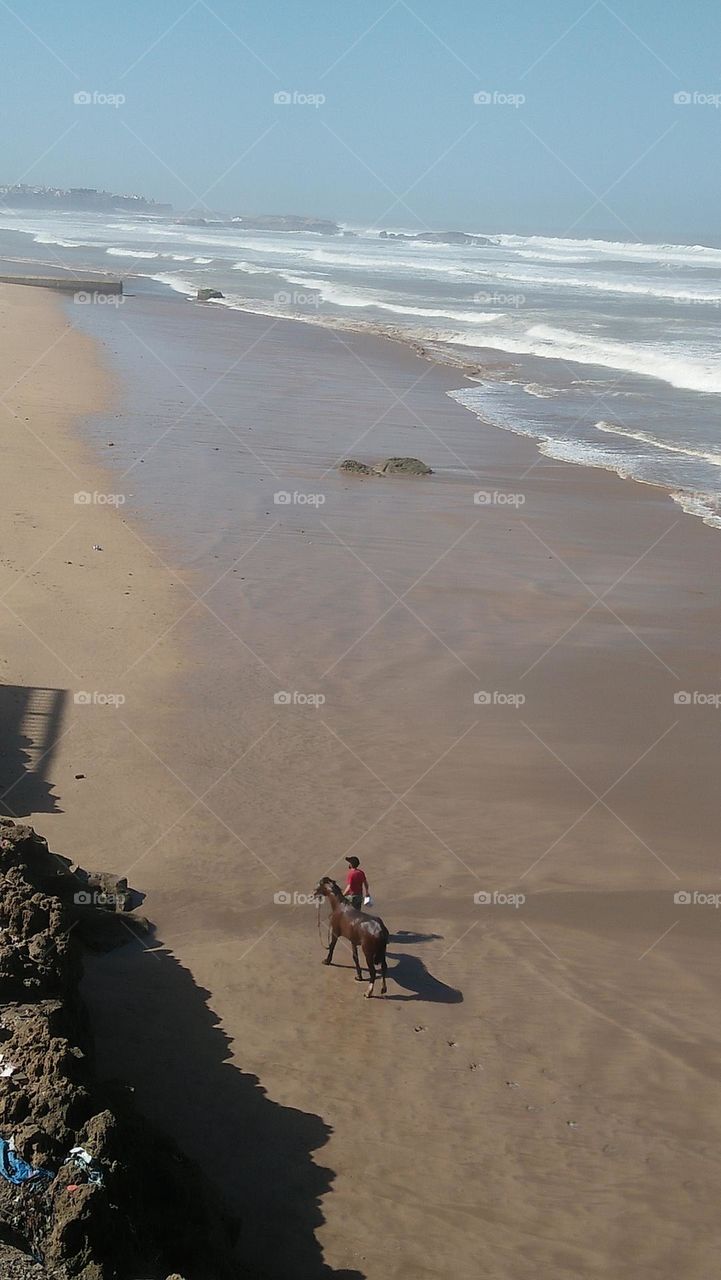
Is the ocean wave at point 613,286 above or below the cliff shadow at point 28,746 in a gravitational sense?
above

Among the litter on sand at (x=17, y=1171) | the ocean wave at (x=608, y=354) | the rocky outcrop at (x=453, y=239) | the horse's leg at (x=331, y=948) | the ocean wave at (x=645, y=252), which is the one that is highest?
the rocky outcrop at (x=453, y=239)

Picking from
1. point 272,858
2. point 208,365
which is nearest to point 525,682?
point 272,858

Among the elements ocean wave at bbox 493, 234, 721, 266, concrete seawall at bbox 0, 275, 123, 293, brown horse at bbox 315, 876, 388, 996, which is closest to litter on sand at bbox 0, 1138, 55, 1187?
brown horse at bbox 315, 876, 388, 996

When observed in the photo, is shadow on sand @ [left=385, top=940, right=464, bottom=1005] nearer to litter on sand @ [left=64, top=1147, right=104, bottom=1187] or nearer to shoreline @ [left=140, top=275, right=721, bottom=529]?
litter on sand @ [left=64, top=1147, right=104, bottom=1187]

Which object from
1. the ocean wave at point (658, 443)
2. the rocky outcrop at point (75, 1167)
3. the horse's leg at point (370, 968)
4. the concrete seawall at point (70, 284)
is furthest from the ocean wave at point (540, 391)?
the rocky outcrop at point (75, 1167)

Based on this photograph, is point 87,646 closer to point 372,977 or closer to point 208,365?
point 372,977

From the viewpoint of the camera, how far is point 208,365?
2959cm

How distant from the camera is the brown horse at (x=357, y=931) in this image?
7.08m

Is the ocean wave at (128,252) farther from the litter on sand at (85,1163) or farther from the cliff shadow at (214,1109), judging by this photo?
the litter on sand at (85,1163)

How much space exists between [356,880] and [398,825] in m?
1.48

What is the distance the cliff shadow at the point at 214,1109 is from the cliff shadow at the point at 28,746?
1955mm

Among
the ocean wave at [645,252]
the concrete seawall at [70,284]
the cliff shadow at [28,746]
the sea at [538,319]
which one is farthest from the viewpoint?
the ocean wave at [645,252]

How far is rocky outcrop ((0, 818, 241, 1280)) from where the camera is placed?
4.24 meters

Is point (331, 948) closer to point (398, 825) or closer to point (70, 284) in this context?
point (398, 825)
